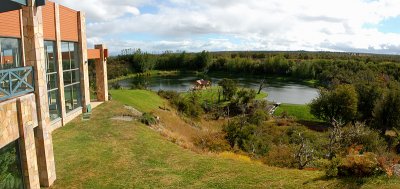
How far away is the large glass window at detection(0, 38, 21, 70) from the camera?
15.4 metres

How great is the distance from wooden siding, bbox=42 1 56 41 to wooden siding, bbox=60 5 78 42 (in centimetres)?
160

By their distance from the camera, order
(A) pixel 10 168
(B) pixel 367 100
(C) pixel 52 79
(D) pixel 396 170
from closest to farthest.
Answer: (A) pixel 10 168, (D) pixel 396 170, (C) pixel 52 79, (B) pixel 367 100

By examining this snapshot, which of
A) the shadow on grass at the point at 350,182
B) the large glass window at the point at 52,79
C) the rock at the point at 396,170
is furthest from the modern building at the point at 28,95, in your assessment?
the rock at the point at 396,170

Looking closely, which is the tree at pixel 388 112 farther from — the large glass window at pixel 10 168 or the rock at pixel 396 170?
the large glass window at pixel 10 168

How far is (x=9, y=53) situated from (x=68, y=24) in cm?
845

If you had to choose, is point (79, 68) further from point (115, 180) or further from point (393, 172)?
point (393, 172)

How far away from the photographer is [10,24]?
15773 millimetres

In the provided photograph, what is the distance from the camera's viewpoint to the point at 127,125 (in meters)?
22.7

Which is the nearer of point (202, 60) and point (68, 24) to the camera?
point (68, 24)

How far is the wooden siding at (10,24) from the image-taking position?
15.1m

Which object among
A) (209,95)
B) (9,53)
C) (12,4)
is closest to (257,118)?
(209,95)

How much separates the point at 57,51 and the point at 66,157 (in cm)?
845

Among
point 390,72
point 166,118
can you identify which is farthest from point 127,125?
point 390,72

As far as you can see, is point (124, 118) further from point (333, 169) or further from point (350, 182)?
point (350, 182)
